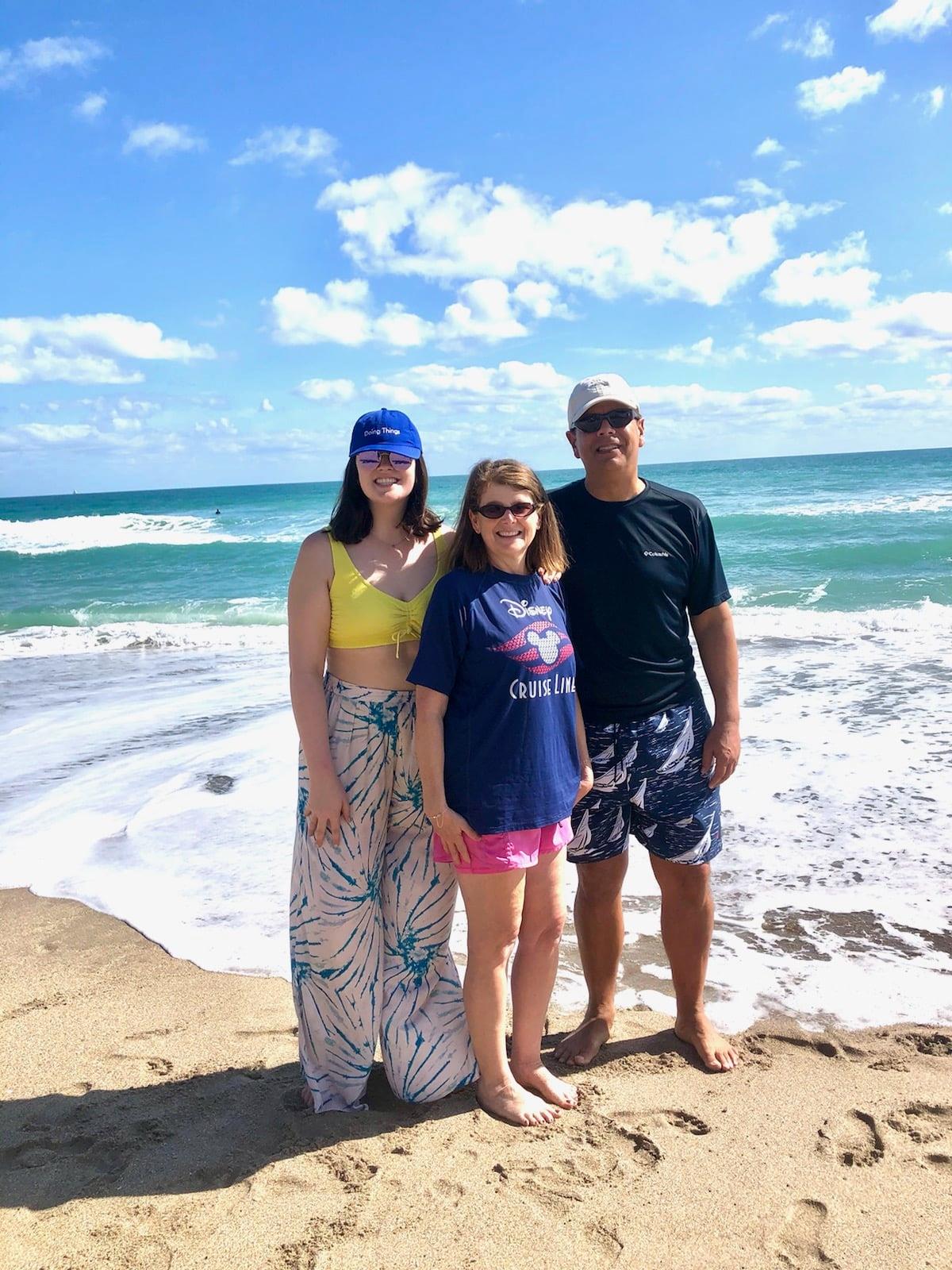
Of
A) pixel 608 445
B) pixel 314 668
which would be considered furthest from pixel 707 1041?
pixel 608 445

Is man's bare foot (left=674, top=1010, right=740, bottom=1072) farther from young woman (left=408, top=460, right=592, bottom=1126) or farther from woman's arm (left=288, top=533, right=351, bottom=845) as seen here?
woman's arm (left=288, top=533, right=351, bottom=845)

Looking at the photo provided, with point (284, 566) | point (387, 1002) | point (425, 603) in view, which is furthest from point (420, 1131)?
point (284, 566)

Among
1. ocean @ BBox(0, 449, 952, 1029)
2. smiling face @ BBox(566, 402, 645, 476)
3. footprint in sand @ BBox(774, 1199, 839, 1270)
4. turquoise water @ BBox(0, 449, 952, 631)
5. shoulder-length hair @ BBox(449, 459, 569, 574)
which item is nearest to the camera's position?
footprint in sand @ BBox(774, 1199, 839, 1270)

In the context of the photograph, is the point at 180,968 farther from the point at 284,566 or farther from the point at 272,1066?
Result: the point at 284,566

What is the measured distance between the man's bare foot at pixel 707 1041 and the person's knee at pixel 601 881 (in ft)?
1.53

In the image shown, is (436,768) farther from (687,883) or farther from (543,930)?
(687,883)

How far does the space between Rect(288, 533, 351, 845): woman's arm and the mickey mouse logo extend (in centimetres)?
53

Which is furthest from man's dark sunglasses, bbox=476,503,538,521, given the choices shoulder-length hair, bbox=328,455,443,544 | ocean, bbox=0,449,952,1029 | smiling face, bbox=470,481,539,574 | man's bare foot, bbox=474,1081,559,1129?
ocean, bbox=0,449,952,1029

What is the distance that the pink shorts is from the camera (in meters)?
2.55

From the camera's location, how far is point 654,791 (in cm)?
304

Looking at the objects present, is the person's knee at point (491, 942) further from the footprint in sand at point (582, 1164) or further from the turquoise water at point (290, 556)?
the turquoise water at point (290, 556)

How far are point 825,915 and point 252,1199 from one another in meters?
2.70

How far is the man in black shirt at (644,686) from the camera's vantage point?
9.66 ft

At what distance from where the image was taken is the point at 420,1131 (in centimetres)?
268
